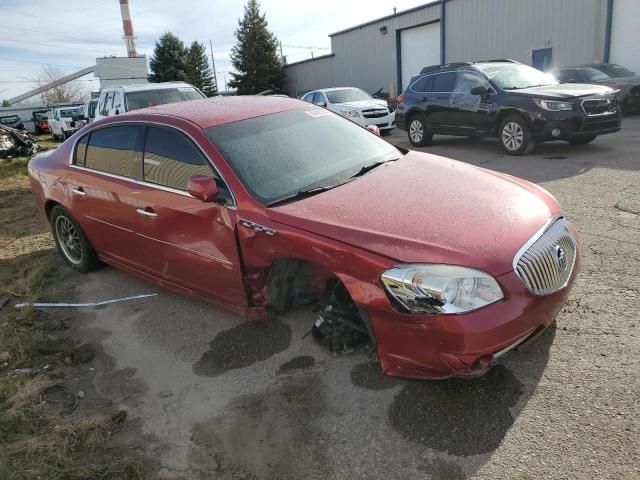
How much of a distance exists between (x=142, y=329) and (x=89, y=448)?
143cm

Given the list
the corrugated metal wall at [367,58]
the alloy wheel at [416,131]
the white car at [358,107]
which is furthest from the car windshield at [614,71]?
the corrugated metal wall at [367,58]

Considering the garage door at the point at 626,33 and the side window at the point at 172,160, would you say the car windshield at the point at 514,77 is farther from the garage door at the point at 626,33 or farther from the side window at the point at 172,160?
the garage door at the point at 626,33

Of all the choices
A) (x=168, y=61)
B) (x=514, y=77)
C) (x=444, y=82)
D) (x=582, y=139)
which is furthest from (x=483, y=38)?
→ (x=168, y=61)

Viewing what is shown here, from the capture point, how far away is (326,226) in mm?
2873

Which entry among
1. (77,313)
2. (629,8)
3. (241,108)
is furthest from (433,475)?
(629,8)

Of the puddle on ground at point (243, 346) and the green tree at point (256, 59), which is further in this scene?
the green tree at point (256, 59)

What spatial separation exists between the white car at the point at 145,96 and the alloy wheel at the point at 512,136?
20.8ft

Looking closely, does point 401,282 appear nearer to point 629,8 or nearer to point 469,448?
point 469,448

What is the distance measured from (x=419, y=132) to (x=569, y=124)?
152 inches

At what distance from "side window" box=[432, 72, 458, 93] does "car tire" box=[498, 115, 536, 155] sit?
1732 mm

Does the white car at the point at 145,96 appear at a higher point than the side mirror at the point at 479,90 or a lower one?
higher

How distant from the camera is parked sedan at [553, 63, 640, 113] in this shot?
1447cm

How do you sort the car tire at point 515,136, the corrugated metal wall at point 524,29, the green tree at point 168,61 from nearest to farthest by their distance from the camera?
the car tire at point 515,136
the corrugated metal wall at point 524,29
the green tree at point 168,61

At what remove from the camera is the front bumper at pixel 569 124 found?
29.0ft
